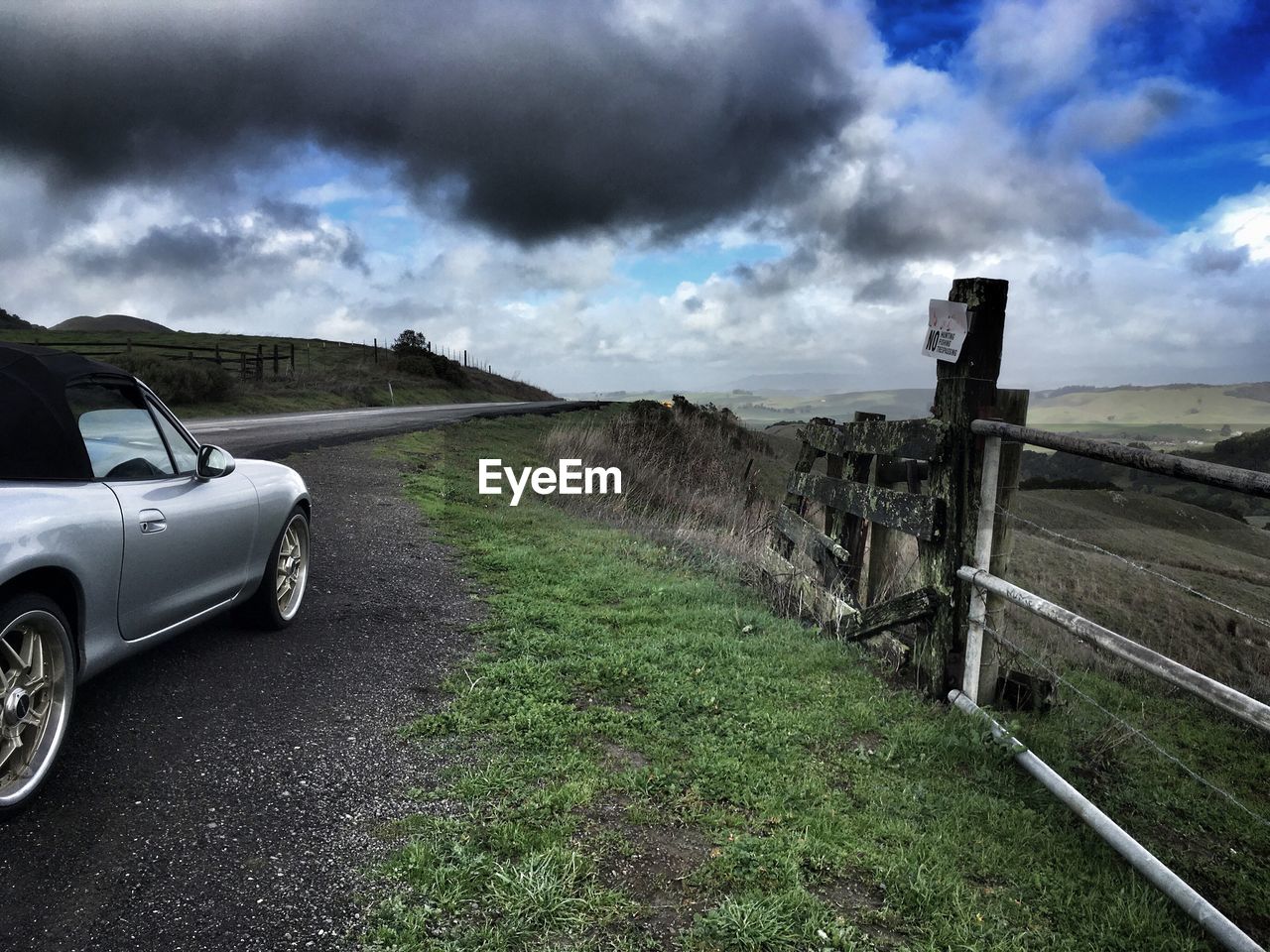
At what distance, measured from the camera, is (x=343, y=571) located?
720cm

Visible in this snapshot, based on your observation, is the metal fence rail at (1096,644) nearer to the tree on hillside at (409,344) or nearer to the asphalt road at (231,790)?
the asphalt road at (231,790)

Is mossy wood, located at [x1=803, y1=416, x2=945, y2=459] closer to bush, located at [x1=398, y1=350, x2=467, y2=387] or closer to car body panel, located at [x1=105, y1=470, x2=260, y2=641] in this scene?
car body panel, located at [x1=105, y1=470, x2=260, y2=641]

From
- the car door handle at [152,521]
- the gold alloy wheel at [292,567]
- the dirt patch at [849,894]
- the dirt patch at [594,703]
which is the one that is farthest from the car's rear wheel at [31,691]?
the dirt patch at [849,894]

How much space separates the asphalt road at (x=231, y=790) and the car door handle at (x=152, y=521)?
0.98 metres

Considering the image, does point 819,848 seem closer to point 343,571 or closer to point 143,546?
point 143,546

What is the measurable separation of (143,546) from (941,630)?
171 inches

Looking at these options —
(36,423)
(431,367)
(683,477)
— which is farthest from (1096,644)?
(431,367)

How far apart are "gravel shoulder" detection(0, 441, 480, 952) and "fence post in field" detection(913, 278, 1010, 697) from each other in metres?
3.05

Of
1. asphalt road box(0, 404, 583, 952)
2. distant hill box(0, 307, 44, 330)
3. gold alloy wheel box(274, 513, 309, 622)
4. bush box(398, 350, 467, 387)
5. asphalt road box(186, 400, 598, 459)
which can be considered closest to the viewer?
asphalt road box(0, 404, 583, 952)

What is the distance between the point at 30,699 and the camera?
311 cm

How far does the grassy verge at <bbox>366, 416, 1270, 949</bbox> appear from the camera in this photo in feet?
9.06

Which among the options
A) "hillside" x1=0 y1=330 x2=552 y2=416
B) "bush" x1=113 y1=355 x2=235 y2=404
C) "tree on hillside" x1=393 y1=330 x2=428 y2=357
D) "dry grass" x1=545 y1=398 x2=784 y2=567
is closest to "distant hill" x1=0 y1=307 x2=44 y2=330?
"hillside" x1=0 y1=330 x2=552 y2=416

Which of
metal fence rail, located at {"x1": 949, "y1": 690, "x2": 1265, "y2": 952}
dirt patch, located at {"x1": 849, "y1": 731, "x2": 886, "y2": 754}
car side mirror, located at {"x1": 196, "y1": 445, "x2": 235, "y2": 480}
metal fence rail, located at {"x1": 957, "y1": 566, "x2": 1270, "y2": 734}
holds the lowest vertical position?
dirt patch, located at {"x1": 849, "y1": 731, "x2": 886, "y2": 754}

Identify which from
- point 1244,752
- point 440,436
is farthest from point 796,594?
point 440,436
